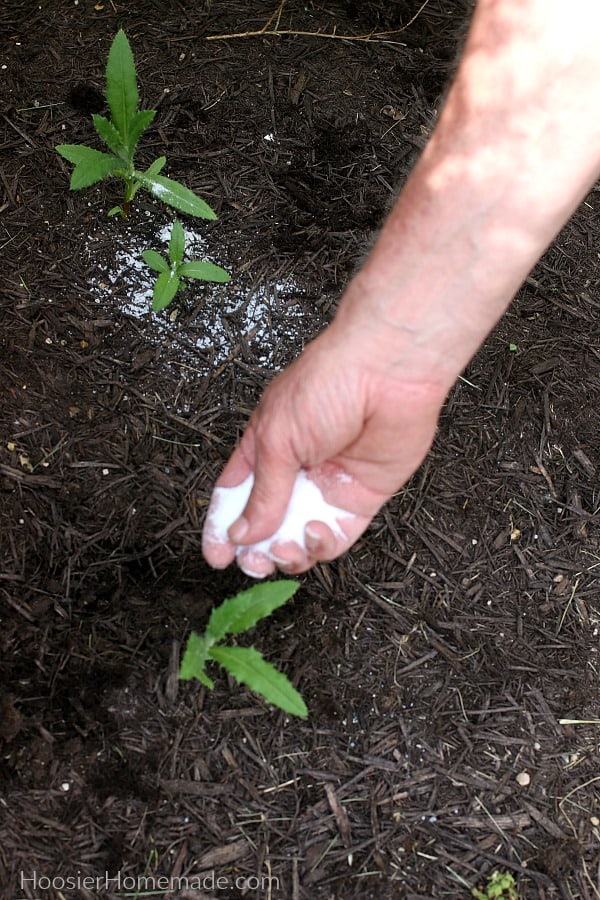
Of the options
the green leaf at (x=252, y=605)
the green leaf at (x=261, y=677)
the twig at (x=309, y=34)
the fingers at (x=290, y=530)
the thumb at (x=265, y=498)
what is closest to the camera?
the green leaf at (x=261, y=677)

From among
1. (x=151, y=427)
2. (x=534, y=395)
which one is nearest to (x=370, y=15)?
(x=534, y=395)

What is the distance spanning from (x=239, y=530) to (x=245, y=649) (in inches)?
12.5

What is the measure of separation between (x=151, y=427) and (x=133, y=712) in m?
0.88

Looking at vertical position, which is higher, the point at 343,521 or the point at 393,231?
the point at 393,231

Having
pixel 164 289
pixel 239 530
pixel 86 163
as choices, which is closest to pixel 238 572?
pixel 239 530

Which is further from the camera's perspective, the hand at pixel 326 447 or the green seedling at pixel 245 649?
the hand at pixel 326 447

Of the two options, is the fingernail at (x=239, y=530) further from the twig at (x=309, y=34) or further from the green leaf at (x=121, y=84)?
the twig at (x=309, y=34)

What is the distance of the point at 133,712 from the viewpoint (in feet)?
6.44

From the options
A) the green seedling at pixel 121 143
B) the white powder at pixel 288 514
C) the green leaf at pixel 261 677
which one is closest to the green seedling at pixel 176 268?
the green seedling at pixel 121 143

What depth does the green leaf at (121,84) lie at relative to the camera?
2.25m

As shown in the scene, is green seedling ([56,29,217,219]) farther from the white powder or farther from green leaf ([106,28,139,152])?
the white powder

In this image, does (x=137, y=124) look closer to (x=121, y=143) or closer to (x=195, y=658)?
(x=121, y=143)

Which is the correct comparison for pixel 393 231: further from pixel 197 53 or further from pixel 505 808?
pixel 197 53

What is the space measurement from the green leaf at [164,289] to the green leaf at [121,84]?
48cm
